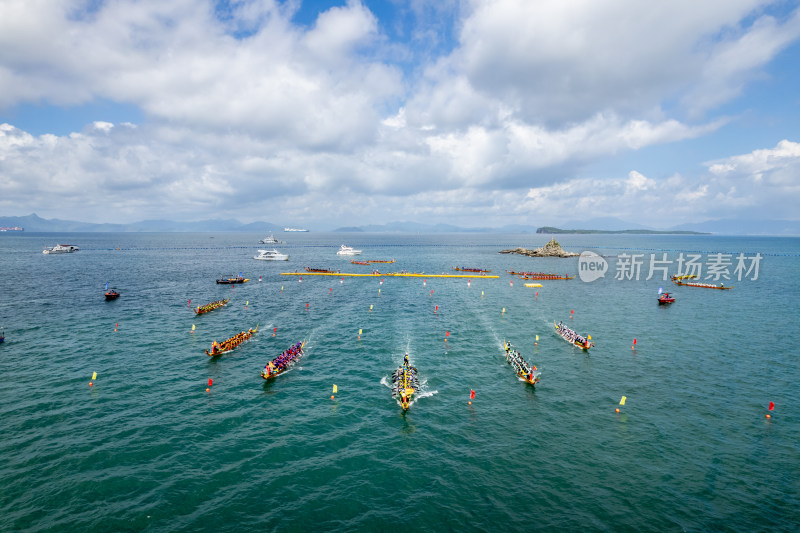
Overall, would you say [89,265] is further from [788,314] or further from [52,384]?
[788,314]

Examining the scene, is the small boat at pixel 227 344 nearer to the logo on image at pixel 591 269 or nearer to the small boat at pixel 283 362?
the small boat at pixel 283 362

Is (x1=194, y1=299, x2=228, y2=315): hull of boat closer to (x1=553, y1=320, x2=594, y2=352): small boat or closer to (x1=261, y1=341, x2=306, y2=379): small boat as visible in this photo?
(x1=261, y1=341, x2=306, y2=379): small boat

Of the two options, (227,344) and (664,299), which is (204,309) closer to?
(227,344)

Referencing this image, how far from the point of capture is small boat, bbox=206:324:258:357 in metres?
50.0

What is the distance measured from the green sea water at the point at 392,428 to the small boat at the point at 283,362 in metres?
1.22

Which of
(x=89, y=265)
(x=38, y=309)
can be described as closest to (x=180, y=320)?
(x=38, y=309)

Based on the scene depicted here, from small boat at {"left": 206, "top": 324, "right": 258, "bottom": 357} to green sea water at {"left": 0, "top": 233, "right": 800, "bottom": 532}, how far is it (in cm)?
120

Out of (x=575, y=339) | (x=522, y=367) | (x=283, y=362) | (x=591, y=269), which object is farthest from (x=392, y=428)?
(x=591, y=269)

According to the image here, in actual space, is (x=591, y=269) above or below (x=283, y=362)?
above

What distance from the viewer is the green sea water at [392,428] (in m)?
24.8

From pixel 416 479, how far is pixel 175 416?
24499mm

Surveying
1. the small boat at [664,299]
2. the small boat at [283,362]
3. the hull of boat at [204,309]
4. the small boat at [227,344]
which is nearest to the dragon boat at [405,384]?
the small boat at [283,362]

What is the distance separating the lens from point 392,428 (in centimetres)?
3412

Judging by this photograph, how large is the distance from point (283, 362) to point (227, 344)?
11879 mm
